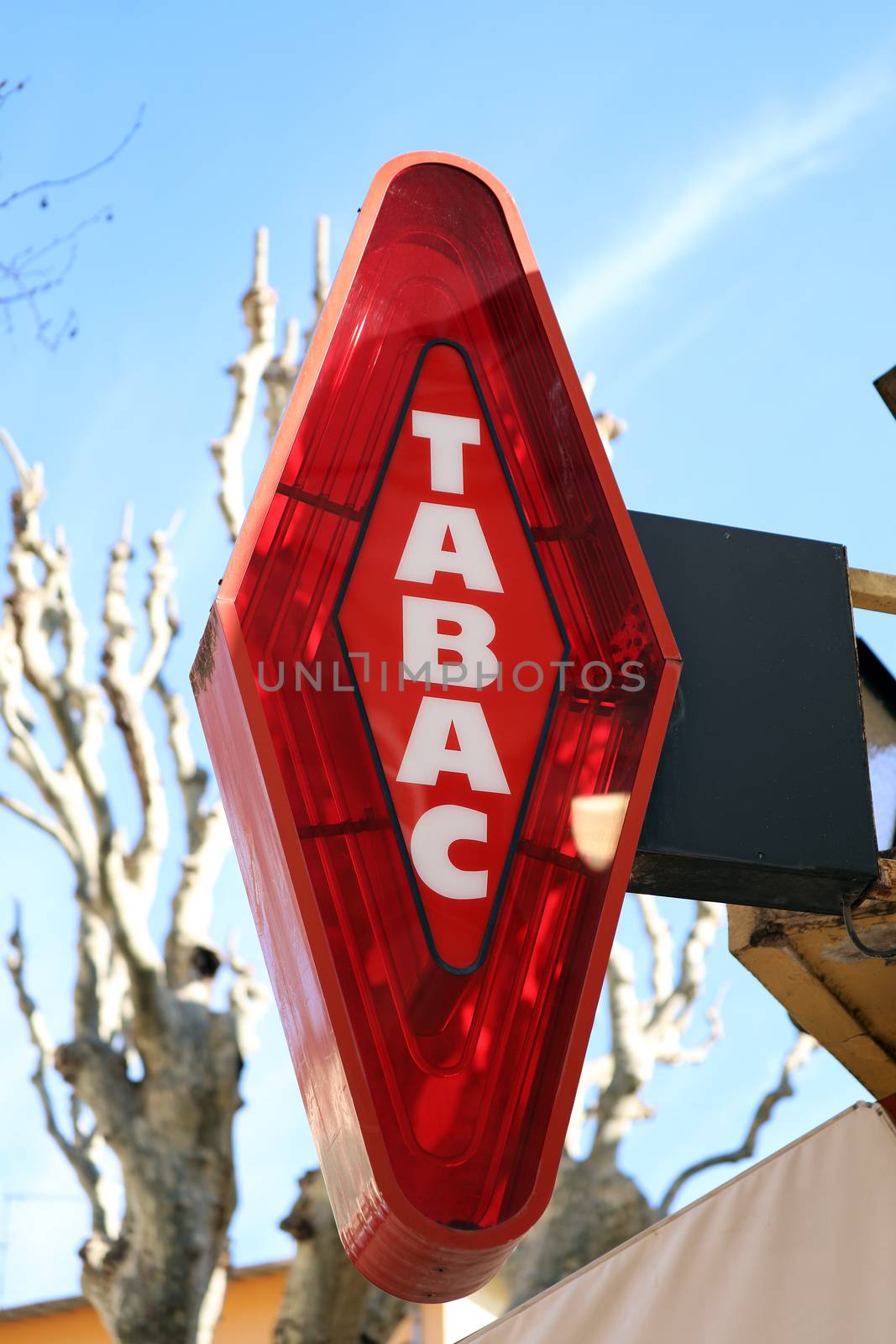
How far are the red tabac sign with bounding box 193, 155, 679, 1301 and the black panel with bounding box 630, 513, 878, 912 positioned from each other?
12.6 inches

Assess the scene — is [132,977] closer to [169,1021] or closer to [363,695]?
[169,1021]

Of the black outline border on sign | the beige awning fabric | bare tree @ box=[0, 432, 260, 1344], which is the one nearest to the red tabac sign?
the black outline border on sign

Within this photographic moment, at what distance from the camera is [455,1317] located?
11.1m

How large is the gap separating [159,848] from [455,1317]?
492 cm

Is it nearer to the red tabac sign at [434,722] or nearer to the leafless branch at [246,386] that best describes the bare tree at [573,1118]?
the leafless branch at [246,386]

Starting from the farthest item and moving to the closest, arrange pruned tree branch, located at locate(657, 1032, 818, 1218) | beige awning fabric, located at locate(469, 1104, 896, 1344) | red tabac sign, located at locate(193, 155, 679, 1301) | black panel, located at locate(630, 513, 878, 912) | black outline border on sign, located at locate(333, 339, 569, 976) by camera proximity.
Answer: pruned tree branch, located at locate(657, 1032, 818, 1218) → beige awning fabric, located at locate(469, 1104, 896, 1344) → black panel, located at locate(630, 513, 878, 912) → black outline border on sign, located at locate(333, 339, 569, 976) → red tabac sign, located at locate(193, 155, 679, 1301)

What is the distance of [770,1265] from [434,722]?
1730mm

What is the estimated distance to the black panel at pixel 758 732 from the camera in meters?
3.25

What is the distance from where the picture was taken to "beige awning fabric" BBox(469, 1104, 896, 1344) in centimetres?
345

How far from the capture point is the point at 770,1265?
3576mm

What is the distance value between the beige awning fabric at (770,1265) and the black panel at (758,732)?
0.76 metres

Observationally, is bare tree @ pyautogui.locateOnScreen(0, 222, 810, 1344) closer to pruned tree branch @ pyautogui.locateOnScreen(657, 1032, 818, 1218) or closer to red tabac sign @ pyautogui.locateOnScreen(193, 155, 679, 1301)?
pruned tree branch @ pyautogui.locateOnScreen(657, 1032, 818, 1218)

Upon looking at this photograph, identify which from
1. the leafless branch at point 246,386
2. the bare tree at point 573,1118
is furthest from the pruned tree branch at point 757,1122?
the leafless branch at point 246,386

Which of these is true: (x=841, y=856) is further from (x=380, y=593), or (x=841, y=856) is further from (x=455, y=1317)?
(x=455, y=1317)
